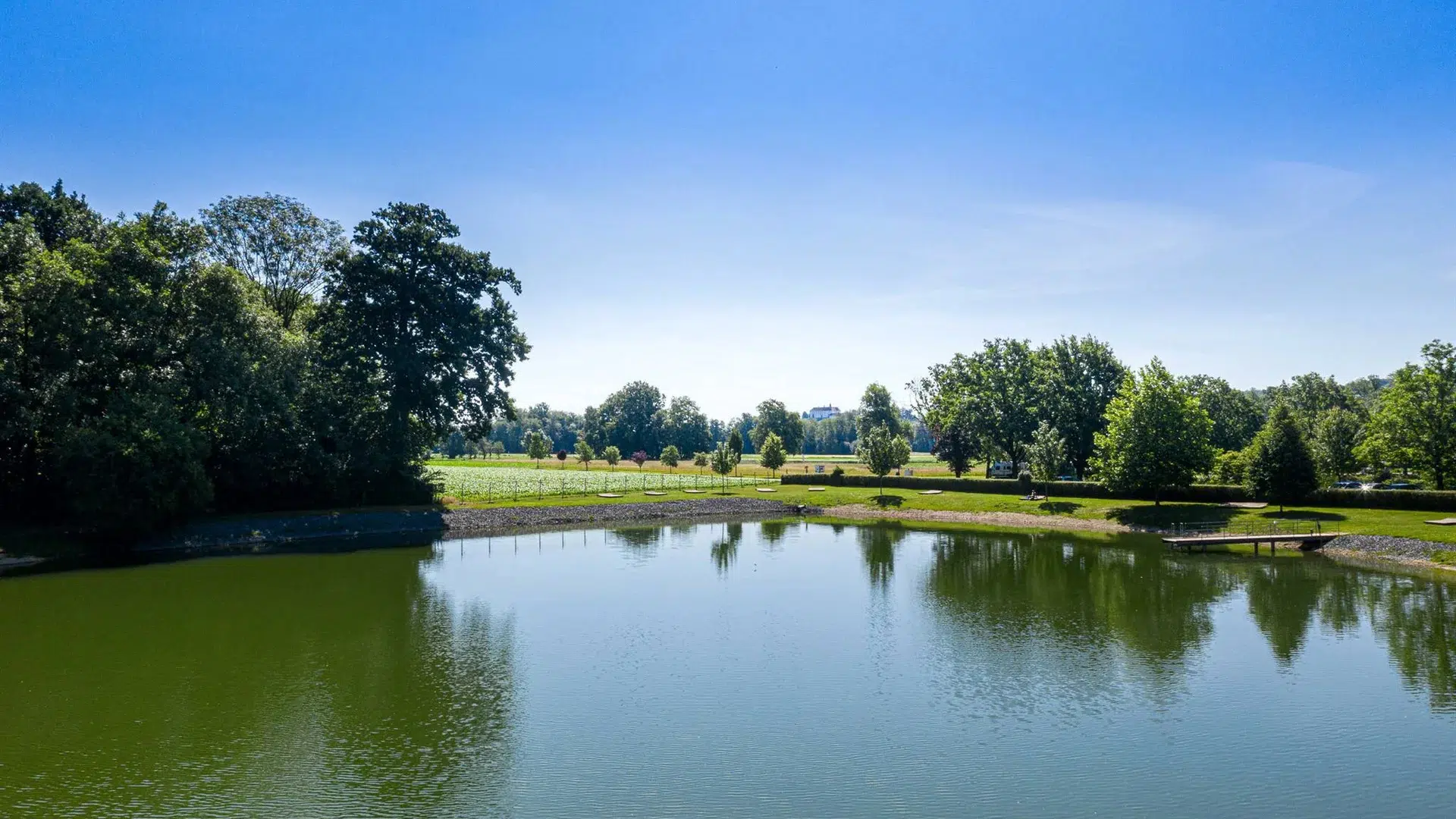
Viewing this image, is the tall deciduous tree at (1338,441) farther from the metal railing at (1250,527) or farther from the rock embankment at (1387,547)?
the rock embankment at (1387,547)

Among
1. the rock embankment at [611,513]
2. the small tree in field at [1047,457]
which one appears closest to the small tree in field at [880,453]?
the rock embankment at [611,513]

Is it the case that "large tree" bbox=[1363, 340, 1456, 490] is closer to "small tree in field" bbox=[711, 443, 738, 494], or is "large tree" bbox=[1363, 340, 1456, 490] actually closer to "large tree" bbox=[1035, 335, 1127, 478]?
"large tree" bbox=[1035, 335, 1127, 478]

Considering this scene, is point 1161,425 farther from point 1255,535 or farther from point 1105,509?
point 1255,535

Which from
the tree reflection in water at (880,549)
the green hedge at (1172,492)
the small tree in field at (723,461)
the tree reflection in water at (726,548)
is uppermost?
the small tree in field at (723,461)

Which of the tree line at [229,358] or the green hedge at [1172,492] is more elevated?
the tree line at [229,358]

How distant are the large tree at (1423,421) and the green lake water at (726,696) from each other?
23.3 m

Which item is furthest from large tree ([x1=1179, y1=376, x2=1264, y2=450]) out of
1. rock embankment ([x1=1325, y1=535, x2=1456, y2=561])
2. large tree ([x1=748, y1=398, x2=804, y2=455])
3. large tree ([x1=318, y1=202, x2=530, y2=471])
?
large tree ([x1=748, y1=398, x2=804, y2=455])

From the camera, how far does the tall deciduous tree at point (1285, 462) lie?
46.7m

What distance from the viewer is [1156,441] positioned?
171 feet

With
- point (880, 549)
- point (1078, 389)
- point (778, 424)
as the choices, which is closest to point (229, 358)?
point (880, 549)

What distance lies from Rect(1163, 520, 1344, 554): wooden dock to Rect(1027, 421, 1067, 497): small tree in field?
12.4 metres

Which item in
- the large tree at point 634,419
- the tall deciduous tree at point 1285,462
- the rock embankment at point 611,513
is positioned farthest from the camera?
the large tree at point 634,419

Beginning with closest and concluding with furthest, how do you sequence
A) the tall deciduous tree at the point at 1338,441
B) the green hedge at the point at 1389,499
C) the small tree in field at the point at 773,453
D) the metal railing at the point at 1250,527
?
the metal railing at the point at 1250,527 < the green hedge at the point at 1389,499 < the tall deciduous tree at the point at 1338,441 < the small tree in field at the point at 773,453

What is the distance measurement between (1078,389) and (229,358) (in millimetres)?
61946
